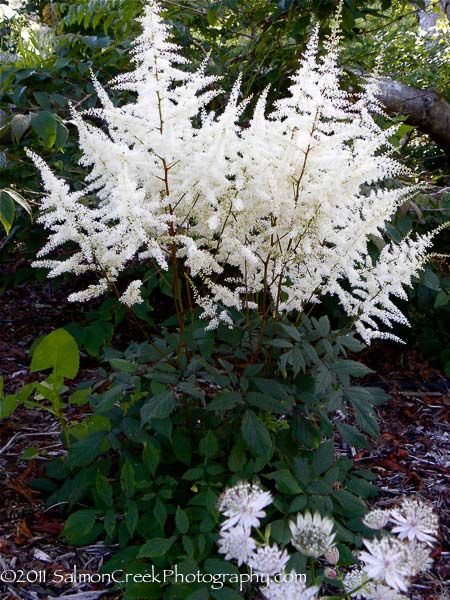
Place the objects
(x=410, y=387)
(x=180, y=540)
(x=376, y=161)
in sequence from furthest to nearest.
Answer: (x=410, y=387)
(x=180, y=540)
(x=376, y=161)

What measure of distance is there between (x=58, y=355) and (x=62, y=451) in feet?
1.46

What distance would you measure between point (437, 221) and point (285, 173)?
6.67 feet

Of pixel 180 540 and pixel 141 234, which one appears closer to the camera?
pixel 141 234

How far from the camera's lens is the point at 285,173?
5.85 feet

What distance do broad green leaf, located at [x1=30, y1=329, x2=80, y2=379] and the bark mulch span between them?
14.2 inches

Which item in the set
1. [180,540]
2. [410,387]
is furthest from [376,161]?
[410,387]

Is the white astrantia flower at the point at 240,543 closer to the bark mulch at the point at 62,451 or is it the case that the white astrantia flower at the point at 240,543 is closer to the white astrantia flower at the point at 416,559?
the white astrantia flower at the point at 416,559

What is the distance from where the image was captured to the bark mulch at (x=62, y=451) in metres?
1.96

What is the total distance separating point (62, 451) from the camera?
2.55 metres

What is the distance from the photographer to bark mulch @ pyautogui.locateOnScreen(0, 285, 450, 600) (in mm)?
1960

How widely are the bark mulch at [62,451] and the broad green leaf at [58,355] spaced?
36 centimetres

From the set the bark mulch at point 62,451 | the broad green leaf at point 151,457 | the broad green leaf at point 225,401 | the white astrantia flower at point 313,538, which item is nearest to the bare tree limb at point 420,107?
the bark mulch at point 62,451

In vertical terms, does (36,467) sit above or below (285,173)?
below

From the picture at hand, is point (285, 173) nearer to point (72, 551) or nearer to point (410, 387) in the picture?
point (72, 551)
